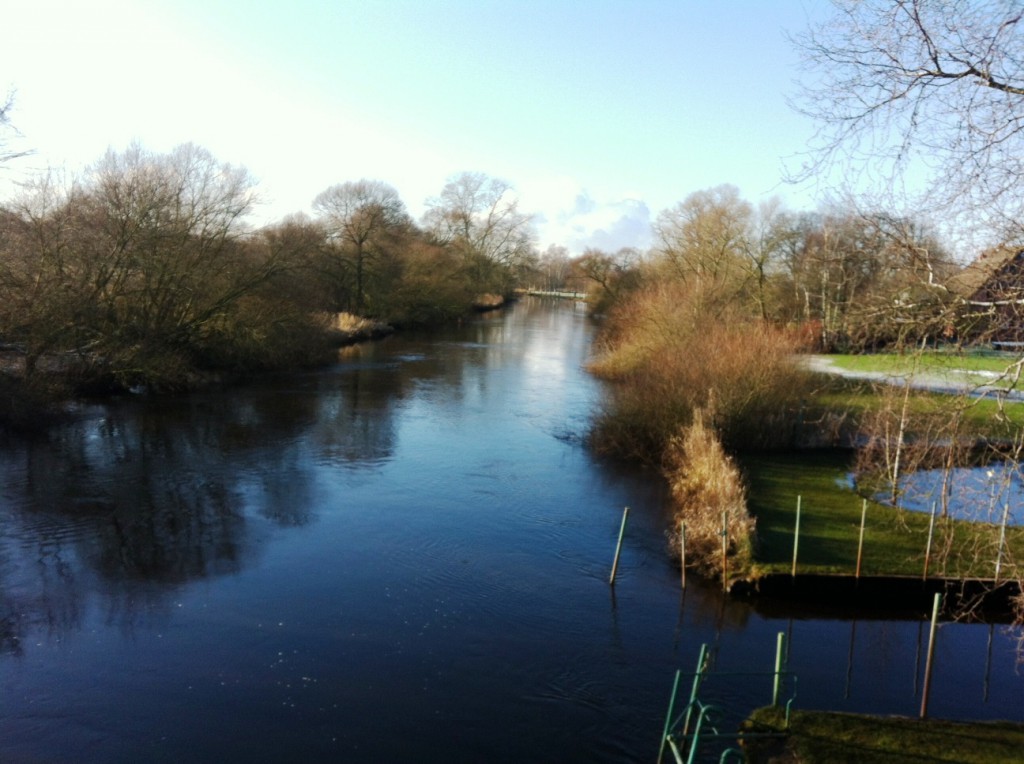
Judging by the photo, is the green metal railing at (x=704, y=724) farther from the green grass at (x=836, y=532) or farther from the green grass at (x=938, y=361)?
the green grass at (x=836, y=532)

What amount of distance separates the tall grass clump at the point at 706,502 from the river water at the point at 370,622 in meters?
0.55

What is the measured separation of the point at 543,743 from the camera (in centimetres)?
886

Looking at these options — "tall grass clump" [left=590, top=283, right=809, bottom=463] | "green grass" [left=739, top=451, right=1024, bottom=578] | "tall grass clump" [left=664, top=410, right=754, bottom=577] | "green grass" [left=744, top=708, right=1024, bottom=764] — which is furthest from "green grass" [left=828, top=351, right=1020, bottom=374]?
"tall grass clump" [left=590, top=283, right=809, bottom=463]

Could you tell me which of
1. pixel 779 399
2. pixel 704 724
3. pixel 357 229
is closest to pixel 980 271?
pixel 704 724

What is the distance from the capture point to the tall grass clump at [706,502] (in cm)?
1377

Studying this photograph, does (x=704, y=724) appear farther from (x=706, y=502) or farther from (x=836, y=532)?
(x=706, y=502)

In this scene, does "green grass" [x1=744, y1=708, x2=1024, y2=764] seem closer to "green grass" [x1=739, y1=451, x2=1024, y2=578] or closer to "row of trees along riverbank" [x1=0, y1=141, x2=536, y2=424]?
"green grass" [x1=739, y1=451, x2=1024, y2=578]

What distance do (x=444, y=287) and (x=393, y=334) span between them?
8253 mm

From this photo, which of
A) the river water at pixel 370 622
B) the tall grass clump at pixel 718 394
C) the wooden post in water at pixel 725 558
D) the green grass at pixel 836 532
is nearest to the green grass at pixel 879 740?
the river water at pixel 370 622

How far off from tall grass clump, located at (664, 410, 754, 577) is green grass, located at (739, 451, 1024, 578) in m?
0.43

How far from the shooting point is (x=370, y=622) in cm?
1147

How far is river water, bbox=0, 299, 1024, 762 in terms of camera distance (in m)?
8.95

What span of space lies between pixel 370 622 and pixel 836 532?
888 cm

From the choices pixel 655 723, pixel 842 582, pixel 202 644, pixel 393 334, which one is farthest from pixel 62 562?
pixel 393 334
